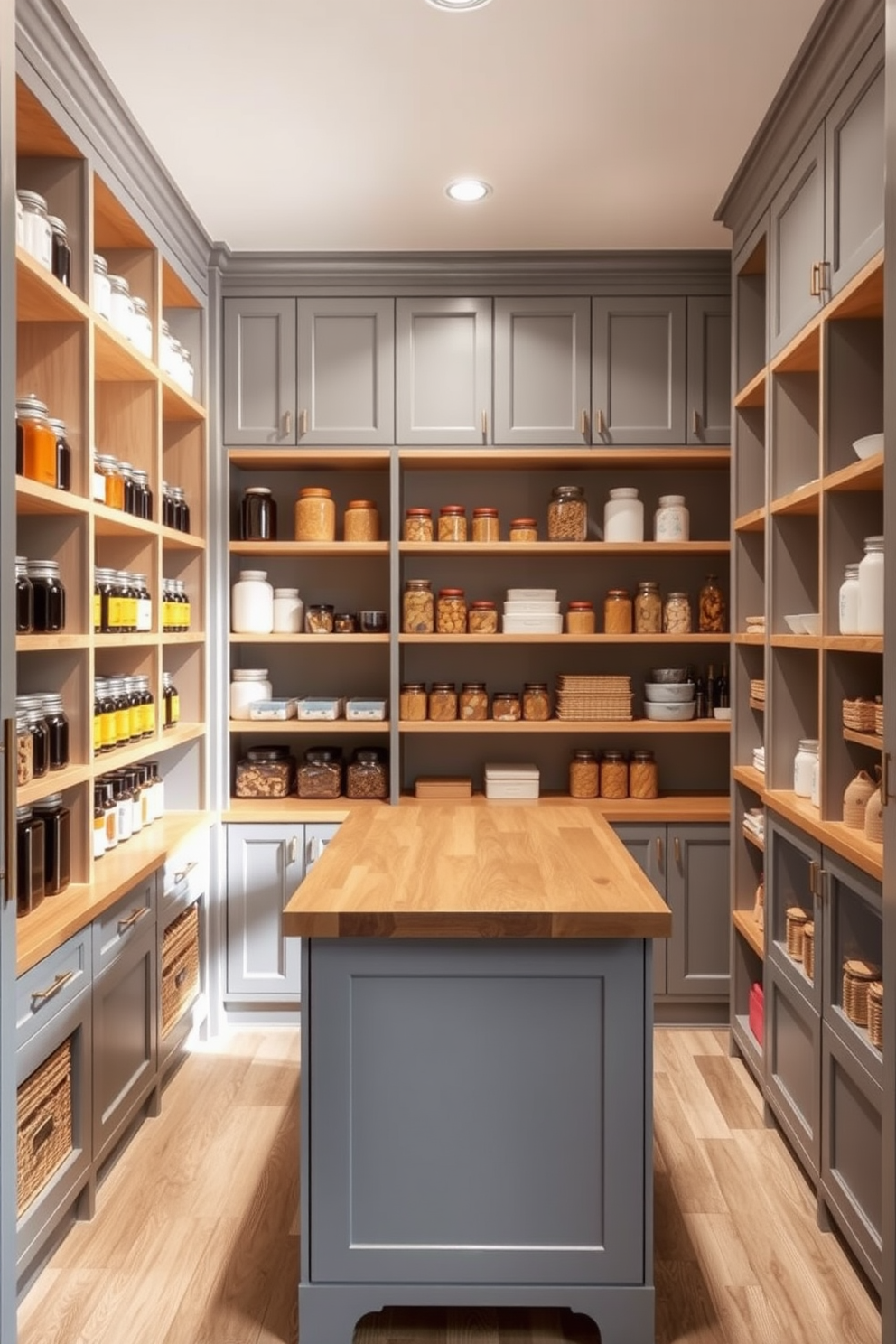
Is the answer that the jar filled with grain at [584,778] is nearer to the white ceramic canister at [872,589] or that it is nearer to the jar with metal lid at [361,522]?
the jar with metal lid at [361,522]

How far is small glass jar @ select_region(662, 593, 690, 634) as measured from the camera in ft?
12.2

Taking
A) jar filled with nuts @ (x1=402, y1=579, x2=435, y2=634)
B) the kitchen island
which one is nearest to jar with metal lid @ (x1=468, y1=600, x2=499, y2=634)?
jar filled with nuts @ (x1=402, y1=579, x2=435, y2=634)

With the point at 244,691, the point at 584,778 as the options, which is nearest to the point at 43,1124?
the point at 244,691

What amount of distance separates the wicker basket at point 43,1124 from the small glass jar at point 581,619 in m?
2.21

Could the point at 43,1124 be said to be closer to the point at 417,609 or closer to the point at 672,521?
the point at 417,609

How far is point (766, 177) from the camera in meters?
2.82

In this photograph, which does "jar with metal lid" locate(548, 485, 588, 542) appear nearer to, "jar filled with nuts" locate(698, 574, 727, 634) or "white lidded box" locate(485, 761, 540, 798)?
"jar filled with nuts" locate(698, 574, 727, 634)

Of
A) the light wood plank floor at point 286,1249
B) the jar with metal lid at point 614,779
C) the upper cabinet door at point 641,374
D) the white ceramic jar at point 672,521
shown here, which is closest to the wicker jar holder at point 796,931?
the light wood plank floor at point 286,1249

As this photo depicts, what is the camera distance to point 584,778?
3805mm

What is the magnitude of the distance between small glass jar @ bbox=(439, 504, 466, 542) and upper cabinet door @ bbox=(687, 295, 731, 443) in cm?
89

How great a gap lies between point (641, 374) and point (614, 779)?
58.6 inches

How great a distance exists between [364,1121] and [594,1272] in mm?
512

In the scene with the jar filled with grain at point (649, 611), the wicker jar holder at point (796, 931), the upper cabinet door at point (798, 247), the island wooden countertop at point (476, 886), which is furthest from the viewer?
the jar filled with grain at point (649, 611)

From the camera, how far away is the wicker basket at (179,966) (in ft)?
10.1
